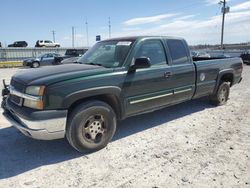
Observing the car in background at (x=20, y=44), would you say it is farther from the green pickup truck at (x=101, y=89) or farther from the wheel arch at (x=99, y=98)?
the wheel arch at (x=99, y=98)

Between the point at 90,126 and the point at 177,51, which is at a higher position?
the point at 177,51

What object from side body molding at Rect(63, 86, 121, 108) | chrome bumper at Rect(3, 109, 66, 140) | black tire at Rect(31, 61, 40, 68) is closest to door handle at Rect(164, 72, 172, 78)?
side body molding at Rect(63, 86, 121, 108)

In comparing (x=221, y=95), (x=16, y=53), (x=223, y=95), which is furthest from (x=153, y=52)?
(x=16, y=53)

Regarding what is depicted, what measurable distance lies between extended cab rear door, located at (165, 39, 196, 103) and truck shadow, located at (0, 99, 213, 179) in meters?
0.71

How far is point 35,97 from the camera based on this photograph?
347cm

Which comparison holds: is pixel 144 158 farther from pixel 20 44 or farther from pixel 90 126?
pixel 20 44

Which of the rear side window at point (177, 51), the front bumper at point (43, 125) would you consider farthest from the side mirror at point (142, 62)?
the front bumper at point (43, 125)

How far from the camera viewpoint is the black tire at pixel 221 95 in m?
6.74

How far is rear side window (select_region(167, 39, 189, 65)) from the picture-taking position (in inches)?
207

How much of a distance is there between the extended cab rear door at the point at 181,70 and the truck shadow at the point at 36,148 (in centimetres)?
71

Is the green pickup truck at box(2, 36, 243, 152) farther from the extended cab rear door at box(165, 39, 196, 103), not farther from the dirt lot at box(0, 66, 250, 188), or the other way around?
the dirt lot at box(0, 66, 250, 188)

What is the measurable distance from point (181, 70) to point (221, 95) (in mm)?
2267

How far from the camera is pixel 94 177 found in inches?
129

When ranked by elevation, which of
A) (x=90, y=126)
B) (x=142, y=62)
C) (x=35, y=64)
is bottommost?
(x=35, y=64)
